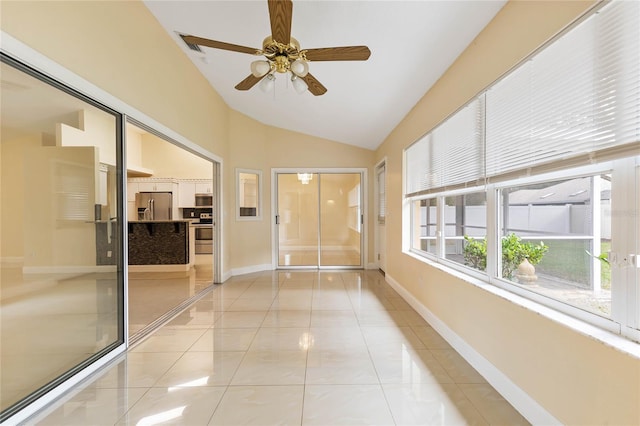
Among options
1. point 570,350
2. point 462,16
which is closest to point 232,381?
point 570,350

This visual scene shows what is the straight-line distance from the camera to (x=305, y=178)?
21.0 ft

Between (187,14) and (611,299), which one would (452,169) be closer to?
(611,299)

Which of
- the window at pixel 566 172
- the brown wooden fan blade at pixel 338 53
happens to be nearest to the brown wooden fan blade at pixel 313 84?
the brown wooden fan blade at pixel 338 53

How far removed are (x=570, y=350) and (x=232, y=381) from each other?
2046mm

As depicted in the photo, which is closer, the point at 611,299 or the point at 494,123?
the point at 611,299

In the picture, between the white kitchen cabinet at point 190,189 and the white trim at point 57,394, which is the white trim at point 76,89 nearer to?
the white trim at point 57,394

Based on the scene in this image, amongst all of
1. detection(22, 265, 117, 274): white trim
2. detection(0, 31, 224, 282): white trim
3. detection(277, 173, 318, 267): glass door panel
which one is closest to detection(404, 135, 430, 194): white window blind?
detection(277, 173, 318, 267): glass door panel

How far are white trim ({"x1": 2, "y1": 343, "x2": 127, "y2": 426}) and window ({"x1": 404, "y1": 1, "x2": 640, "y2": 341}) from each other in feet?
10.2

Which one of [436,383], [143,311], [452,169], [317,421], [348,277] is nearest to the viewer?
[317,421]

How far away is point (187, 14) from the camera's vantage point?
2.90 metres

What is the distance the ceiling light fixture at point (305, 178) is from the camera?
639 centimetres

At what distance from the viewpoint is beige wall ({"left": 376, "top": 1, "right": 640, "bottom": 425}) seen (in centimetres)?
125

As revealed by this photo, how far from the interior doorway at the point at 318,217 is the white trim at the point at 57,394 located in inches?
164

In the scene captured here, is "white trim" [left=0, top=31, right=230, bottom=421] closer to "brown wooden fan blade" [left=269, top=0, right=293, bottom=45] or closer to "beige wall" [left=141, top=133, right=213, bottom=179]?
"brown wooden fan blade" [left=269, top=0, right=293, bottom=45]
